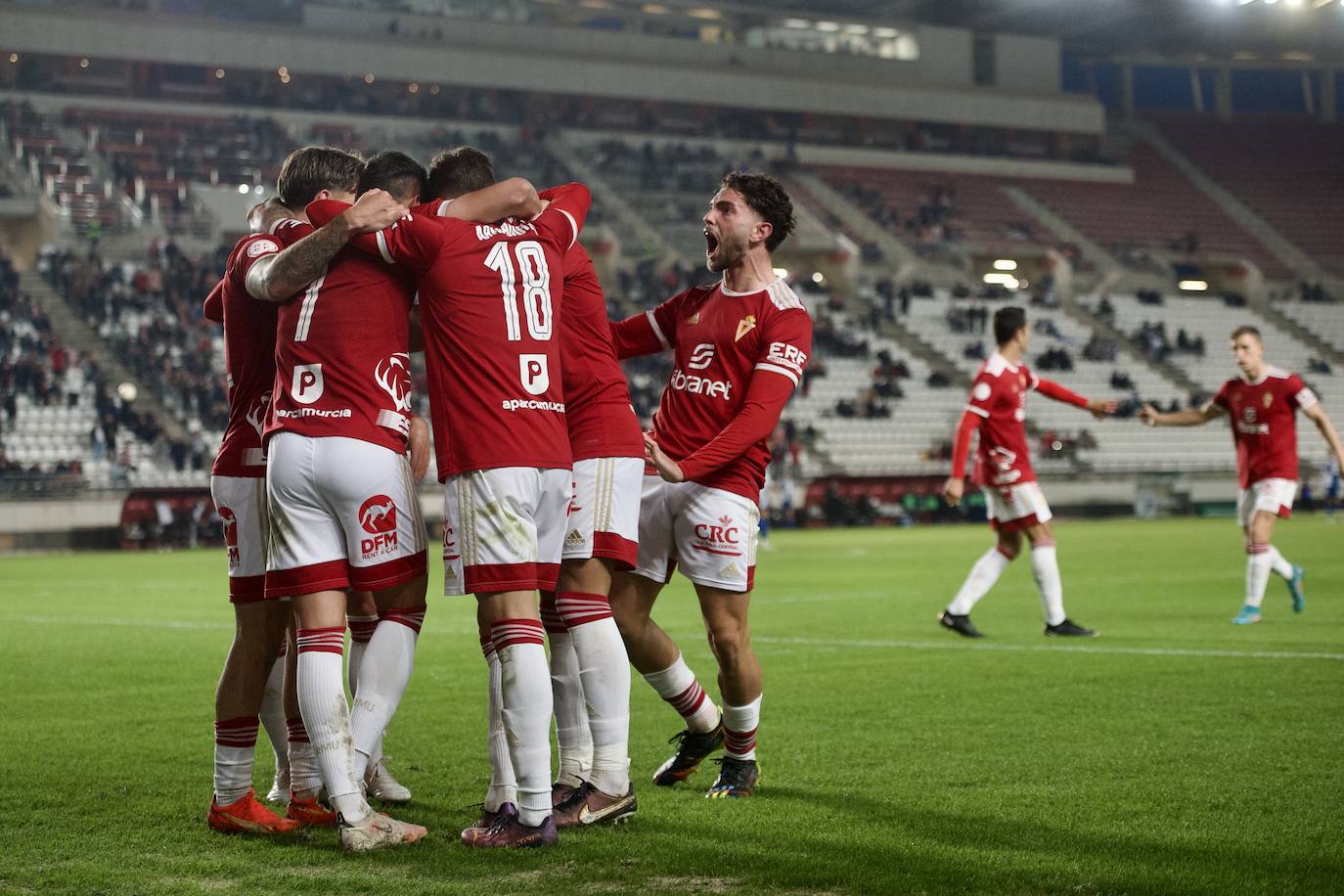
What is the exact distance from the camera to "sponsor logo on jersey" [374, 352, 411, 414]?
16.8ft

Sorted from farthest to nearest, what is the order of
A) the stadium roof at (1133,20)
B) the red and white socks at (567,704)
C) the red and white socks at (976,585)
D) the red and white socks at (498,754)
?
the stadium roof at (1133,20)
the red and white socks at (976,585)
the red and white socks at (567,704)
the red and white socks at (498,754)

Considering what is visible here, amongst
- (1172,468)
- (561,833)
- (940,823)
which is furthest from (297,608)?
(1172,468)

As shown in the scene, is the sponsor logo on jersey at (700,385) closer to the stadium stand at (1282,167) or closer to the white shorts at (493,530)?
the white shorts at (493,530)

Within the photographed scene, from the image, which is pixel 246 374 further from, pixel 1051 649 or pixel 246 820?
pixel 1051 649

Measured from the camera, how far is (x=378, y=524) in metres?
5.04

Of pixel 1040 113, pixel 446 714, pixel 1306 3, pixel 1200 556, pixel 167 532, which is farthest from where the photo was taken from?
pixel 1040 113

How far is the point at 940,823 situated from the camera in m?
5.10

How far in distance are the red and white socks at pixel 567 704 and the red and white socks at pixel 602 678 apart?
0.22 meters

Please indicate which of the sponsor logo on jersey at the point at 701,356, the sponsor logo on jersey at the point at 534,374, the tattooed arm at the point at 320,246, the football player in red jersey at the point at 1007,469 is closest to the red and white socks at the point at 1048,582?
the football player in red jersey at the point at 1007,469

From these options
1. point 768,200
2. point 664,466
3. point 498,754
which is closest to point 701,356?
point 768,200

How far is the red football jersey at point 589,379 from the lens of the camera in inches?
216

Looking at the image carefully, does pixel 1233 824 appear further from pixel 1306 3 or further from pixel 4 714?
pixel 1306 3

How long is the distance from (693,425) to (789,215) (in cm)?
94

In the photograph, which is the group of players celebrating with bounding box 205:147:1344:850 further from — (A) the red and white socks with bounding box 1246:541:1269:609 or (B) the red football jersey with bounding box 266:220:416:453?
(A) the red and white socks with bounding box 1246:541:1269:609
